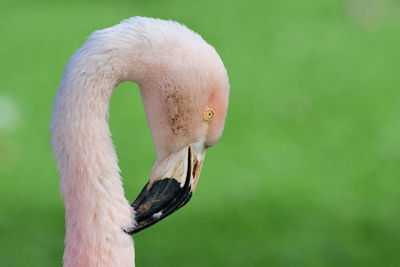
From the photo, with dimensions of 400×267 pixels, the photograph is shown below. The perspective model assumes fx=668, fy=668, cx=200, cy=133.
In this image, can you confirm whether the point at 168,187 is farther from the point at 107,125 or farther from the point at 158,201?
the point at 107,125

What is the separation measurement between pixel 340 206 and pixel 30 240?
2256 mm

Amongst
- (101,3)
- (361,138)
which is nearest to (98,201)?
(361,138)

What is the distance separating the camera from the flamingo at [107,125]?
5.97ft

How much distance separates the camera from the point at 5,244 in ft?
14.6

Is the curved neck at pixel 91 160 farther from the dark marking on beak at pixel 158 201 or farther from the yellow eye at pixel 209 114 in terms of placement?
the yellow eye at pixel 209 114

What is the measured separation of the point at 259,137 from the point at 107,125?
4.23 meters

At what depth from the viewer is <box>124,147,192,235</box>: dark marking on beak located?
191 cm

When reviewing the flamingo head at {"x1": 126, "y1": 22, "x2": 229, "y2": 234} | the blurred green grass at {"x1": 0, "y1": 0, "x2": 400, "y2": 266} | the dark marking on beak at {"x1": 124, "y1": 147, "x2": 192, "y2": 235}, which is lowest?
the blurred green grass at {"x1": 0, "y1": 0, "x2": 400, "y2": 266}

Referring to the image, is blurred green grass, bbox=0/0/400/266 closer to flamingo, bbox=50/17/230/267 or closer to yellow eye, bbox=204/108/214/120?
flamingo, bbox=50/17/230/267

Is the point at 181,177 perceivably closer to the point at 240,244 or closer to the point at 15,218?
the point at 240,244

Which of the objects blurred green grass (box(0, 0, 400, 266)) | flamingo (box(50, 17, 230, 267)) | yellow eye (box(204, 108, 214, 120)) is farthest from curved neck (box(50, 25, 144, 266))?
blurred green grass (box(0, 0, 400, 266))

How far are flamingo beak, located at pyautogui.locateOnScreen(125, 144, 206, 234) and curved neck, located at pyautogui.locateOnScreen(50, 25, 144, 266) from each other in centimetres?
4

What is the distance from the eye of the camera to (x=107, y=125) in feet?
6.25

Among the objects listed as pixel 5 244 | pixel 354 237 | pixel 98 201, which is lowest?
pixel 5 244
